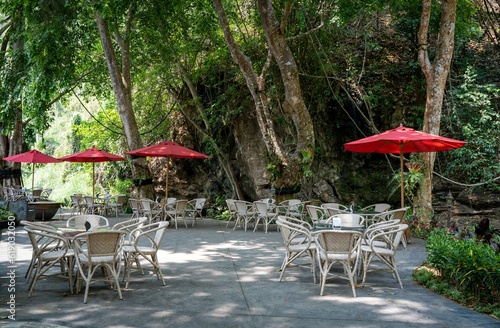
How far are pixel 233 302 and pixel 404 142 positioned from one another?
19.0ft

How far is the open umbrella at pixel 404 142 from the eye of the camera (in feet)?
26.9

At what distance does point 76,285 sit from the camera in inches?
209

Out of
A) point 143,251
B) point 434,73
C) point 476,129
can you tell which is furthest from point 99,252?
point 476,129

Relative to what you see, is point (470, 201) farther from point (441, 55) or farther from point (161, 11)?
point (161, 11)

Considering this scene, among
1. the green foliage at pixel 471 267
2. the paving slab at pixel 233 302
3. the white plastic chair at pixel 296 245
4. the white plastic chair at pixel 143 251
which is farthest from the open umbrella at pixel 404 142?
the white plastic chair at pixel 143 251

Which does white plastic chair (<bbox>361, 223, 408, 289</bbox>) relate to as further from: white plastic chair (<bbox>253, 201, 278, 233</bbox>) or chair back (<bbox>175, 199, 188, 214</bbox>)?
chair back (<bbox>175, 199, 188, 214</bbox>)

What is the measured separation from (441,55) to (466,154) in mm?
3646

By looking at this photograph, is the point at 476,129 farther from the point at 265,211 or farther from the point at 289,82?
the point at 265,211

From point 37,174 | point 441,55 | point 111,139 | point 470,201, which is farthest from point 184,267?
point 37,174

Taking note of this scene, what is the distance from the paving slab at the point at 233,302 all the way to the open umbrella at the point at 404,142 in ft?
7.68

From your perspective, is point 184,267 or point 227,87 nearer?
point 184,267

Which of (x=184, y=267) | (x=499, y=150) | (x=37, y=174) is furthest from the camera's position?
(x=37, y=174)

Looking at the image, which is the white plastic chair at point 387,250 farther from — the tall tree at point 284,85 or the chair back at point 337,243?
the tall tree at point 284,85

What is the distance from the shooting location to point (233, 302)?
493cm
